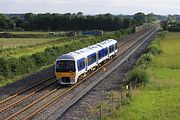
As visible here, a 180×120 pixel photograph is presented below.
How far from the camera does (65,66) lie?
2956 cm

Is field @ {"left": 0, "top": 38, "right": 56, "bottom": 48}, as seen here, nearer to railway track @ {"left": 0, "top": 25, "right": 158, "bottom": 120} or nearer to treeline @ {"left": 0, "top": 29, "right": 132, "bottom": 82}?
treeline @ {"left": 0, "top": 29, "right": 132, "bottom": 82}

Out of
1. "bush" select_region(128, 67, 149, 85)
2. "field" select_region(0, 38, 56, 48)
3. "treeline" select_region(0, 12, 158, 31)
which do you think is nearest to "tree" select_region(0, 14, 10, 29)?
"treeline" select_region(0, 12, 158, 31)

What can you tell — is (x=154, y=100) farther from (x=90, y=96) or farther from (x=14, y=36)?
(x=14, y=36)

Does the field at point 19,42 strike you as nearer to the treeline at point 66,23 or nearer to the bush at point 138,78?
the bush at point 138,78

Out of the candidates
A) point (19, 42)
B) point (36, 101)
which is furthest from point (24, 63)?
point (19, 42)

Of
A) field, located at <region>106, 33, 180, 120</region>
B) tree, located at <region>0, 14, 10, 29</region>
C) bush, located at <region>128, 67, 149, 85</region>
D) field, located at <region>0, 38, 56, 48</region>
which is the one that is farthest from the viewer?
tree, located at <region>0, 14, 10, 29</region>

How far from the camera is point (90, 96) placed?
1011 inches

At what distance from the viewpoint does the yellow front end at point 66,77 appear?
29.3 metres

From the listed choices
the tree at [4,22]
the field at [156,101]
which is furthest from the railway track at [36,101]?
the tree at [4,22]

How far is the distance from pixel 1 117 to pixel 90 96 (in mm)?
6829

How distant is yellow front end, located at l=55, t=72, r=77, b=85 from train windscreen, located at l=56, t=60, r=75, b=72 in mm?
234

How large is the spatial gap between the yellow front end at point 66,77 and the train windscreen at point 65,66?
234mm

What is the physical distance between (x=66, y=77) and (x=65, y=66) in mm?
832

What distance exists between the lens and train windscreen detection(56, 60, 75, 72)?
1155 inches
